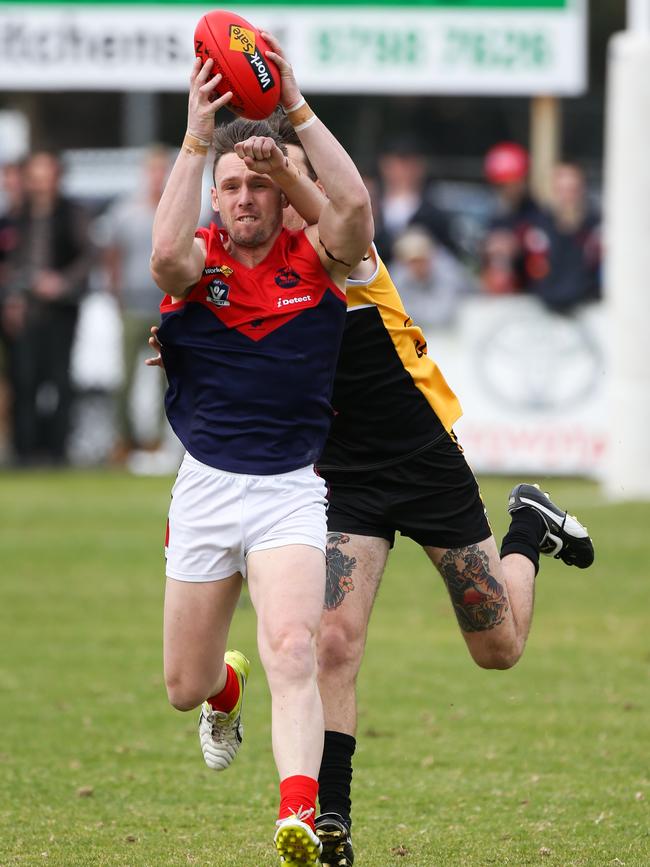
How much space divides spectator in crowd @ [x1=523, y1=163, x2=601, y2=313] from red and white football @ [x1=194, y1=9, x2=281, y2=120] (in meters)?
11.7

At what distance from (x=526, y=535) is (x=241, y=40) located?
8.63ft

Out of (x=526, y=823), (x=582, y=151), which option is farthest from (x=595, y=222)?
(x=582, y=151)

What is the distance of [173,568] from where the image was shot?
557cm

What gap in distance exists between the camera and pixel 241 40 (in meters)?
5.38

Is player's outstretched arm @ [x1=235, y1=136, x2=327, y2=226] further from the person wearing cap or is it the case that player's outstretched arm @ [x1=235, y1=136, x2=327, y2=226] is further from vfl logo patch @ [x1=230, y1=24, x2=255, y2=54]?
the person wearing cap

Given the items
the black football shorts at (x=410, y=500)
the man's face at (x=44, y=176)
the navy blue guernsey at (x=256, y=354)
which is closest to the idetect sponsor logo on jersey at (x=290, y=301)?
the navy blue guernsey at (x=256, y=354)

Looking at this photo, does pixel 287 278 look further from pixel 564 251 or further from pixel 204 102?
pixel 564 251

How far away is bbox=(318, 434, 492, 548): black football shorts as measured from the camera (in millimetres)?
6258

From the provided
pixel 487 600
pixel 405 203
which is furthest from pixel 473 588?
pixel 405 203

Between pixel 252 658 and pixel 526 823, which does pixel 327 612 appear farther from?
pixel 252 658

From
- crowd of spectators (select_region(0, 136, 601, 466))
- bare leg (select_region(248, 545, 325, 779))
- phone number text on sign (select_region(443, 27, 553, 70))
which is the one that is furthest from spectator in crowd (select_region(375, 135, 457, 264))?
bare leg (select_region(248, 545, 325, 779))

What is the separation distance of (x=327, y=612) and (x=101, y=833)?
116 cm

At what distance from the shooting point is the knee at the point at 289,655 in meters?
5.27

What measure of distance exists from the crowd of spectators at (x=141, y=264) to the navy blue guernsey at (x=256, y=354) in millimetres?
11099
